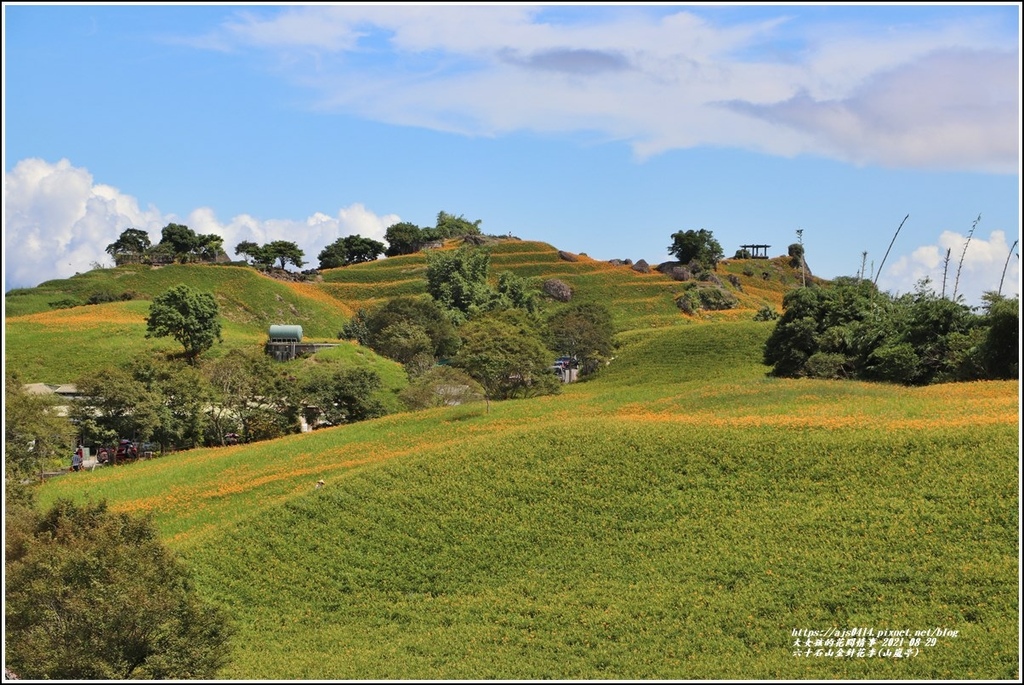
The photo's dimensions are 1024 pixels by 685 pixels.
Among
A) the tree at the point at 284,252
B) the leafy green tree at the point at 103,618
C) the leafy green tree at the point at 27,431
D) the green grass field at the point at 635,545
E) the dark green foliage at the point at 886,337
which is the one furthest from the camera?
the tree at the point at 284,252

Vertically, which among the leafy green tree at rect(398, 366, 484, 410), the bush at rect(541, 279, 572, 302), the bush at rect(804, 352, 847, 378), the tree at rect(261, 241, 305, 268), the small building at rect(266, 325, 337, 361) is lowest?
the leafy green tree at rect(398, 366, 484, 410)

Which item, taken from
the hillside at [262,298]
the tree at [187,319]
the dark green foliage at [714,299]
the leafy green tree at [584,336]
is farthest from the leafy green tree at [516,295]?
the tree at [187,319]

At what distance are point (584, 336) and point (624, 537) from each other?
166 ft

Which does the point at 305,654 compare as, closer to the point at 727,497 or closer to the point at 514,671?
the point at 514,671

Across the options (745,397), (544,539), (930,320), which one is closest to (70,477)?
(544,539)

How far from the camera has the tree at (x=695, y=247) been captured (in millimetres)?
130500

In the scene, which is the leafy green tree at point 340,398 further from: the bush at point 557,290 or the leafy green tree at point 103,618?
the bush at point 557,290

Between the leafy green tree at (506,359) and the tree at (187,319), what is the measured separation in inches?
918

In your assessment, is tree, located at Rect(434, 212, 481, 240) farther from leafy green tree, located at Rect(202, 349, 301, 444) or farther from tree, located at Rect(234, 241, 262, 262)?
leafy green tree, located at Rect(202, 349, 301, 444)

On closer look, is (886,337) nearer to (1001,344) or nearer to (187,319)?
(1001,344)

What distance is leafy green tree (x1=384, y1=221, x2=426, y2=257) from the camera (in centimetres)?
14962

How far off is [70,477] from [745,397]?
Answer: 32302 mm

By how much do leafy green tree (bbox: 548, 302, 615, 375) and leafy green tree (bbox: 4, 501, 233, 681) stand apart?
188 ft

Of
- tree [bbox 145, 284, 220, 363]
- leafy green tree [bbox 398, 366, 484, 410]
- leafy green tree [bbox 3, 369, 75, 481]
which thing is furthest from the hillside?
leafy green tree [bbox 3, 369, 75, 481]
